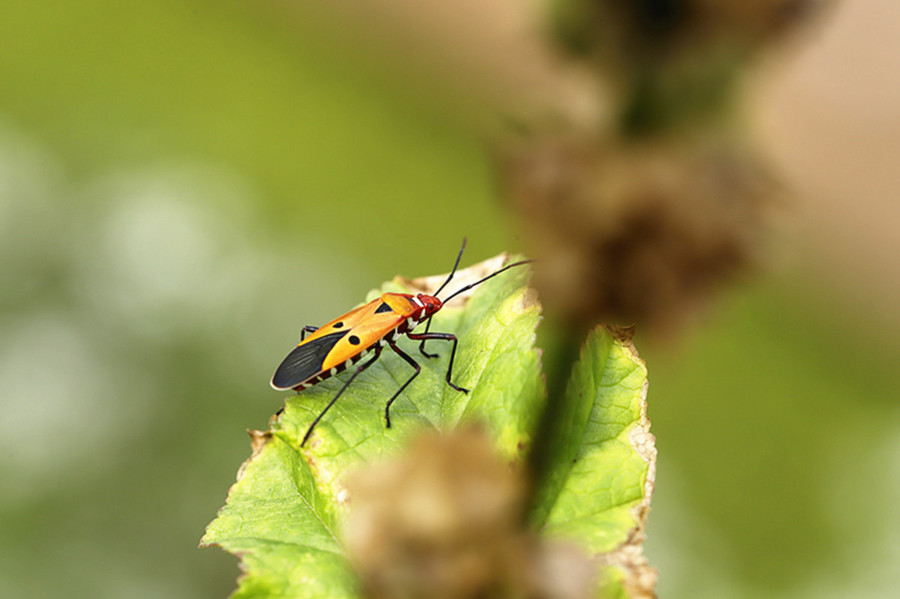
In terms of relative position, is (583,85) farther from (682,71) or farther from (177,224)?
(177,224)

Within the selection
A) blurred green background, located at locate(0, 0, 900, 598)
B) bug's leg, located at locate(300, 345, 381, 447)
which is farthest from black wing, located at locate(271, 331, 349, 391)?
blurred green background, located at locate(0, 0, 900, 598)

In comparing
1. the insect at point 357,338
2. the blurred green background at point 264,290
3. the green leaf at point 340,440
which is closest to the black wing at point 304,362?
the insect at point 357,338

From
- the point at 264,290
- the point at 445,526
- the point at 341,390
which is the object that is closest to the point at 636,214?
the point at 341,390

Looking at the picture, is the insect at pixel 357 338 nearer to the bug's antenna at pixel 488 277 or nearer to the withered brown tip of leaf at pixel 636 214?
the bug's antenna at pixel 488 277

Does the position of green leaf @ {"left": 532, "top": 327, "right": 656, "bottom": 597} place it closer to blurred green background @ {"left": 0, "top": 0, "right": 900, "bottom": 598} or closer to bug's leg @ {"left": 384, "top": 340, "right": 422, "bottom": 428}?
bug's leg @ {"left": 384, "top": 340, "right": 422, "bottom": 428}

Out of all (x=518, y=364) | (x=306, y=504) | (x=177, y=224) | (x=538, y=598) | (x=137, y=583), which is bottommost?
(x=538, y=598)

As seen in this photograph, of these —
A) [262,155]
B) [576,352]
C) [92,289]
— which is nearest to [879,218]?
[262,155]
